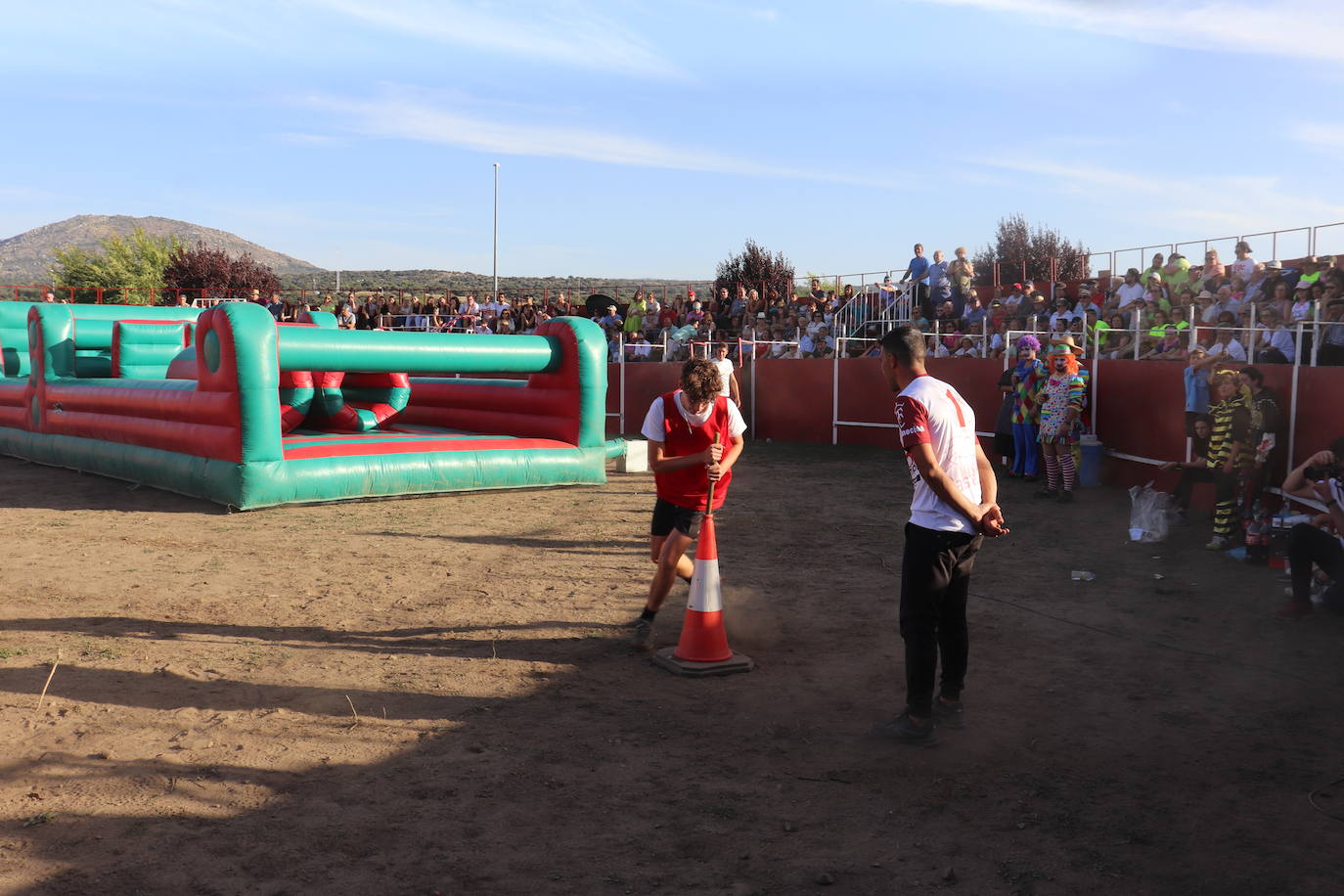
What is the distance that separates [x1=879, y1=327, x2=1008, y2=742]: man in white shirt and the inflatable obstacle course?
775 centimetres

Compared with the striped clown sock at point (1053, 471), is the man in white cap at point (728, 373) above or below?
above

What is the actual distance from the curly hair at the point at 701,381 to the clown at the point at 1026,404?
26.0ft

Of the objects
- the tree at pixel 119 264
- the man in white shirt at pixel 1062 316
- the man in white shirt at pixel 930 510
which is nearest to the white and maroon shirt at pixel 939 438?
the man in white shirt at pixel 930 510

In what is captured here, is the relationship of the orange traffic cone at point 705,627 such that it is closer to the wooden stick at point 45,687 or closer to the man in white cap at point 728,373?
the wooden stick at point 45,687

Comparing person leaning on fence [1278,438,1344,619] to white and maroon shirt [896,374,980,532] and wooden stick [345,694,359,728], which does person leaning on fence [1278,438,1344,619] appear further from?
wooden stick [345,694,359,728]

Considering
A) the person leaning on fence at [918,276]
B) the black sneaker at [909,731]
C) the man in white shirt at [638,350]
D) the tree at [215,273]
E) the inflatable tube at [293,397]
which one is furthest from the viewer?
the tree at [215,273]

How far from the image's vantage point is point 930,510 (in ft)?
15.5

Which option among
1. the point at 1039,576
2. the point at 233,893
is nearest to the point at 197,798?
the point at 233,893

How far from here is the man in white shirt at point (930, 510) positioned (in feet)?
15.2

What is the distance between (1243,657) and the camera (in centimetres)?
613

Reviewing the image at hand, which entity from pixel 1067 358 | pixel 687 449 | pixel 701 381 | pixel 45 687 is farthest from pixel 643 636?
pixel 1067 358

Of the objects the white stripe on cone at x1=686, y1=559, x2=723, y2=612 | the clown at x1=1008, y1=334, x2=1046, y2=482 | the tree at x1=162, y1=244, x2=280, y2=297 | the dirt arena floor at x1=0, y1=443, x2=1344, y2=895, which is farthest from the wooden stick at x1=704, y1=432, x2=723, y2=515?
the tree at x1=162, y1=244, x2=280, y2=297

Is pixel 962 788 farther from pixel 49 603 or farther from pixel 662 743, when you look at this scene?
pixel 49 603

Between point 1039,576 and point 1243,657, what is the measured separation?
217 centimetres
